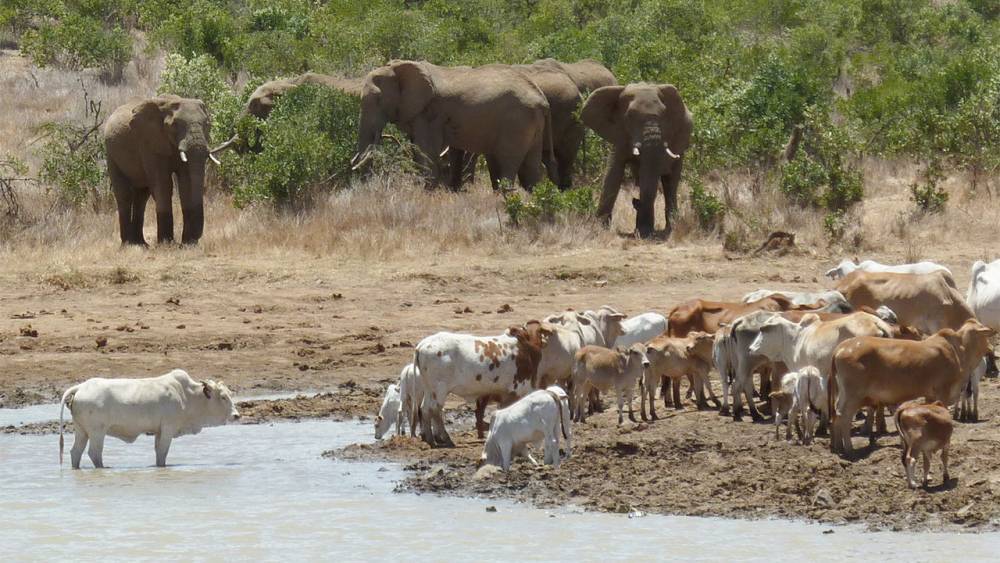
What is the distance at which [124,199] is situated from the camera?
79.8ft

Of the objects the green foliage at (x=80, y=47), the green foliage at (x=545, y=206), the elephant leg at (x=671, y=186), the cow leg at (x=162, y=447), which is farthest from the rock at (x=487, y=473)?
the green foliage at (x=80, y=47)

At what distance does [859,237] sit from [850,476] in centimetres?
1227

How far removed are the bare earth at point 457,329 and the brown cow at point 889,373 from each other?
1.16ft

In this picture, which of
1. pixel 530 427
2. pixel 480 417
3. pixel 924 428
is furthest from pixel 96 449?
pixel 924 428

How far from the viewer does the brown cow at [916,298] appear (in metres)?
15.5

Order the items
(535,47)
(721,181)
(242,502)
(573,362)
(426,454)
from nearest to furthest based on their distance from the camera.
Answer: (242,502)
(426,454)
(573,362)
(721,181)
(535,47)

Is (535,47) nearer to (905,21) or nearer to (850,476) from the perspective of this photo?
(905,21)

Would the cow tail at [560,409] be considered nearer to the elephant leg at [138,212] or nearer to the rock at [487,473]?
the rock at [487,473]

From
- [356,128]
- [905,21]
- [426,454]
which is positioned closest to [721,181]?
[356,128]

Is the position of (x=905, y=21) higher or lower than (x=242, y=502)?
higher

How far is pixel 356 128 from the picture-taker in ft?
92.2

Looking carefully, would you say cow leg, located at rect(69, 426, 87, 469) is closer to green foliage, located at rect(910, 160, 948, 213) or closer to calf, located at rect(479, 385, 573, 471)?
calf, located at rect(479, 385, 573, 471)

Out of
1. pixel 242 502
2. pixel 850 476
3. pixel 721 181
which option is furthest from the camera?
pixel 721 181

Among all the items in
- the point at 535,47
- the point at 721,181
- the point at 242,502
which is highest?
the point at 535,47
